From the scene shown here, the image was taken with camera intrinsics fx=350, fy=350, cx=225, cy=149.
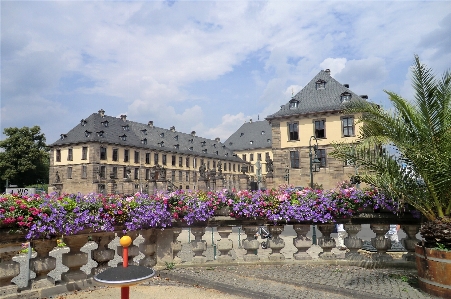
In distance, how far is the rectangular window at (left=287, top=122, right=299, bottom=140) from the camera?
137ft

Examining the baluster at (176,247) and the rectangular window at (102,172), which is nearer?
the baluster at (176,247)

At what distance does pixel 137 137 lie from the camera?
65.2 meters

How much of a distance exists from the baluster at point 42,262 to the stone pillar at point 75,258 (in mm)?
294

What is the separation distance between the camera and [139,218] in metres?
6.71

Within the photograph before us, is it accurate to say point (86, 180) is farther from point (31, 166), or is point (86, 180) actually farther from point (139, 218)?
point (139, 218)

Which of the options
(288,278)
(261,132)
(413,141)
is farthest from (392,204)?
(261,132)

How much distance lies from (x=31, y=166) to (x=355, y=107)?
64.7m

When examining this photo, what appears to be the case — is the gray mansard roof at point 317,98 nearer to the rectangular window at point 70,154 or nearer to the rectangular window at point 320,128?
the rectangular window at point 320,128

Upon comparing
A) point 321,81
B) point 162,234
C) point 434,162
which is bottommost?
point 162,234

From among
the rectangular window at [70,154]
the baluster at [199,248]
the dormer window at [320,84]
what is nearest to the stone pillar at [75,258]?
the baluster at [199,248]

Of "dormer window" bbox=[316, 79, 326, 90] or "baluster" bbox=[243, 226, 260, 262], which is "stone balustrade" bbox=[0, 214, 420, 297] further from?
"dormer window" bbox=[316, 79, 326, 90]

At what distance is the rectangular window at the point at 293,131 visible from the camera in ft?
137

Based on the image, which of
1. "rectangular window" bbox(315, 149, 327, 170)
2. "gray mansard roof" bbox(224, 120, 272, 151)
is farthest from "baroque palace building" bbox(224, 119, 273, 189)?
"rectangular window" bbox(315, 149, 327, 170)

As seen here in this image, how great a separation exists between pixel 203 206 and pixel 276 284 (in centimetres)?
210
